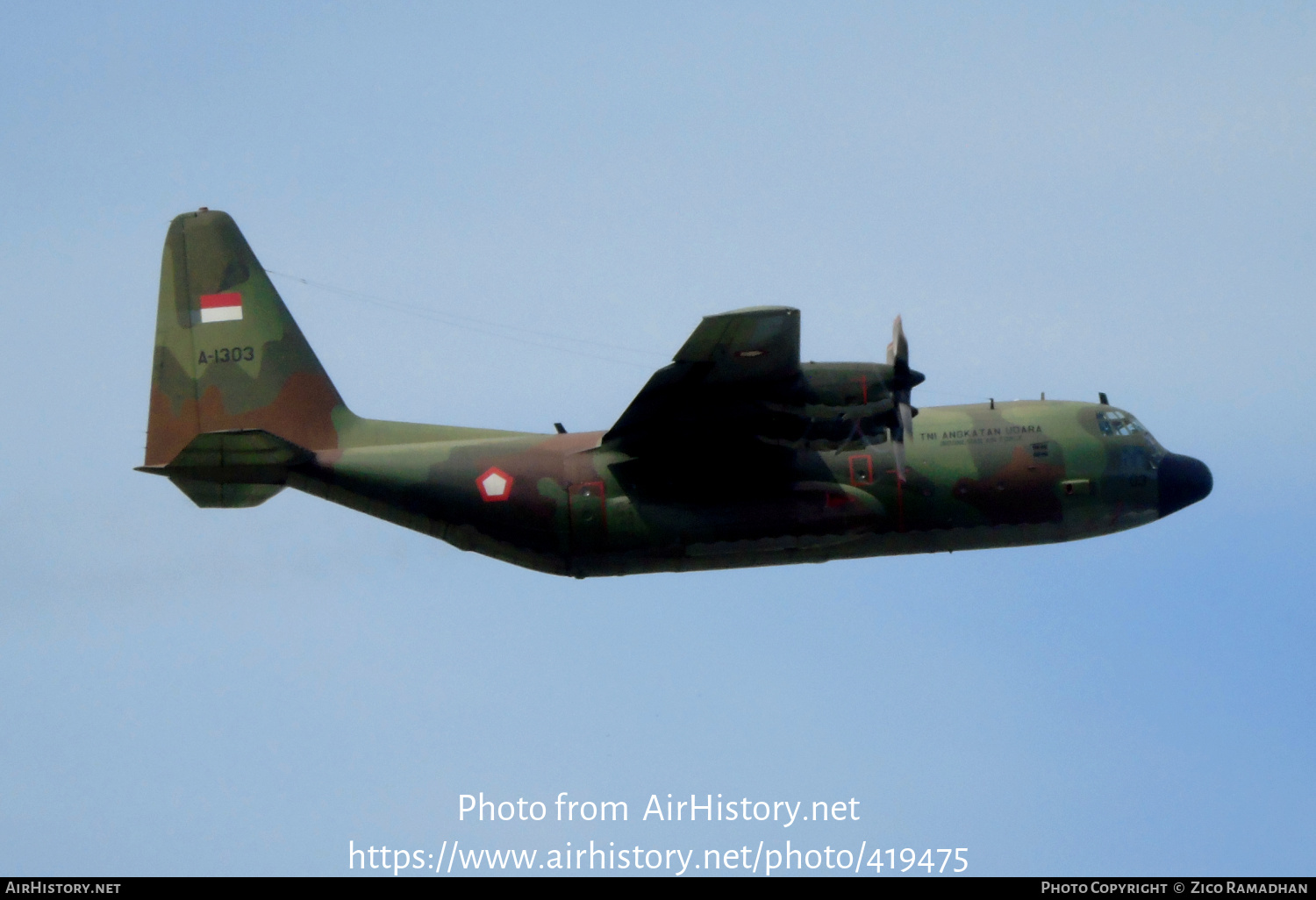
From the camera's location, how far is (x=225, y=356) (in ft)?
84.3

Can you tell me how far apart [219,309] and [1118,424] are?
13.9 meters

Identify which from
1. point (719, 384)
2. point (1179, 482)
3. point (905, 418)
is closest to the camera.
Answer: point (719, 384)

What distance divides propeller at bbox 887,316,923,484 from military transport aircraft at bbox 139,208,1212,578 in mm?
37

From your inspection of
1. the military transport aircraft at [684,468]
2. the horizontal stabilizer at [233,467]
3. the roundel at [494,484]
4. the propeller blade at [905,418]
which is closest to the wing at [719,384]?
the military transport aircraft at [684,468]

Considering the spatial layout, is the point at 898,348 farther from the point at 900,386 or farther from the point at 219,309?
the point at 219,309

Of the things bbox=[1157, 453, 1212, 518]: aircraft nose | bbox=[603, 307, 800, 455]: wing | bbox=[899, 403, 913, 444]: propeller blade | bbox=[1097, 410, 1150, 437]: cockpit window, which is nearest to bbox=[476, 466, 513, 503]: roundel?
bbox=[603, 307, 800, 455]: wing

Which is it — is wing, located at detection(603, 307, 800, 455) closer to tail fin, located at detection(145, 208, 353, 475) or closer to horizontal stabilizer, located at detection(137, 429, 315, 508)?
horizontal stabilizer, located at detection(137, 429, 315, 508)

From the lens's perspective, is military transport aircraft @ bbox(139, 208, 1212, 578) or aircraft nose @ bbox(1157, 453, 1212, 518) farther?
aircraft nose @ bbox(1157, 453, 1212, 518)

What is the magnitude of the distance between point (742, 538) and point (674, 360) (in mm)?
3152

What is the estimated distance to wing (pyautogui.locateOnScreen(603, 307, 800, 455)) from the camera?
21922 millimetres

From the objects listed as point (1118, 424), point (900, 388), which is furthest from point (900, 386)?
point (1118, 424)

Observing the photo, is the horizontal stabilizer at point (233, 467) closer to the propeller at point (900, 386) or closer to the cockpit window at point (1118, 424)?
the propeller at point (900, 386)

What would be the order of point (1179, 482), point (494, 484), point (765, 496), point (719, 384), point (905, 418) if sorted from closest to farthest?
1. point (719, 384)
2. point (905, 418)
3. point (765, 496)
4. point (494, 484)
5. point (1179, 482)

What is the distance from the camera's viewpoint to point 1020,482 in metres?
24.8
